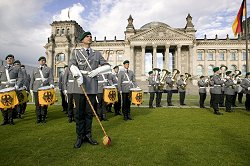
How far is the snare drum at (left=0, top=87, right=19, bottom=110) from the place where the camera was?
→ 25.2 ft

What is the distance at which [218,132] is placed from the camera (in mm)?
6914

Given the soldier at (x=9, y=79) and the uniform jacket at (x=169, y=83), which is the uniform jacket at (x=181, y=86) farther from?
the soldier at (x=9, y=79)

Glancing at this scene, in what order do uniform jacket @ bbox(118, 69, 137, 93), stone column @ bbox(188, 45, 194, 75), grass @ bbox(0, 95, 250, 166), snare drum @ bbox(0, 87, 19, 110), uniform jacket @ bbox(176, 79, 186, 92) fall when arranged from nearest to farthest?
grass @ bbox(0, 95, 250, 166) < snare drum @ bbox(0, 87, 19, 110) < uniform jacket @ bbox(118, 69, 137, 93) < uniform jacket @ bbox(176, 79, 186, 92) < stone column @ bbox(188, 45, 194, 75)

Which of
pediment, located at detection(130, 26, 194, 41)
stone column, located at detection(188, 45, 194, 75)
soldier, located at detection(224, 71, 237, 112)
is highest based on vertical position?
pediment, located at detection(130, 26, 194, 41)

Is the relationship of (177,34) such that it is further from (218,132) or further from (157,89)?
(218,132)

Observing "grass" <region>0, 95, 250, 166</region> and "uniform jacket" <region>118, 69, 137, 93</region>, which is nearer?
"grass" <region>0, 95, 250, 166</region>

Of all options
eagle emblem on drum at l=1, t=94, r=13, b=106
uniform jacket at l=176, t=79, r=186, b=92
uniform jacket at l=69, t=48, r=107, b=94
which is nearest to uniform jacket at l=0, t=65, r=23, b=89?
eagle emblem on drum at l=1, t=94, r=13, b=106

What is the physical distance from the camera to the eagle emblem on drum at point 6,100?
7688mm

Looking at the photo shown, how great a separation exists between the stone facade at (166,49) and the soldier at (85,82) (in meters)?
55.2

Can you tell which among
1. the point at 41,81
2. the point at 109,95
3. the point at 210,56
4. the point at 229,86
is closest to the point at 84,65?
the point at 41,81

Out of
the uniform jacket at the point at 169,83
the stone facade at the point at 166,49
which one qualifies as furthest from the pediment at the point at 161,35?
the uniform jacket at the point at 169,83

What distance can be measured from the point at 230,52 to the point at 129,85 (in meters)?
64.1

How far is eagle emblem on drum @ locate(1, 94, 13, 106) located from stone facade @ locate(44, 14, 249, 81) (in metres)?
53.2

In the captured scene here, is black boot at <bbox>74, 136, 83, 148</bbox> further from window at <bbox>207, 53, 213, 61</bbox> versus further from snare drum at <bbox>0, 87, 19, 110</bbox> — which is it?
window at <bbox>207, 53, 213, 61</bbox>
